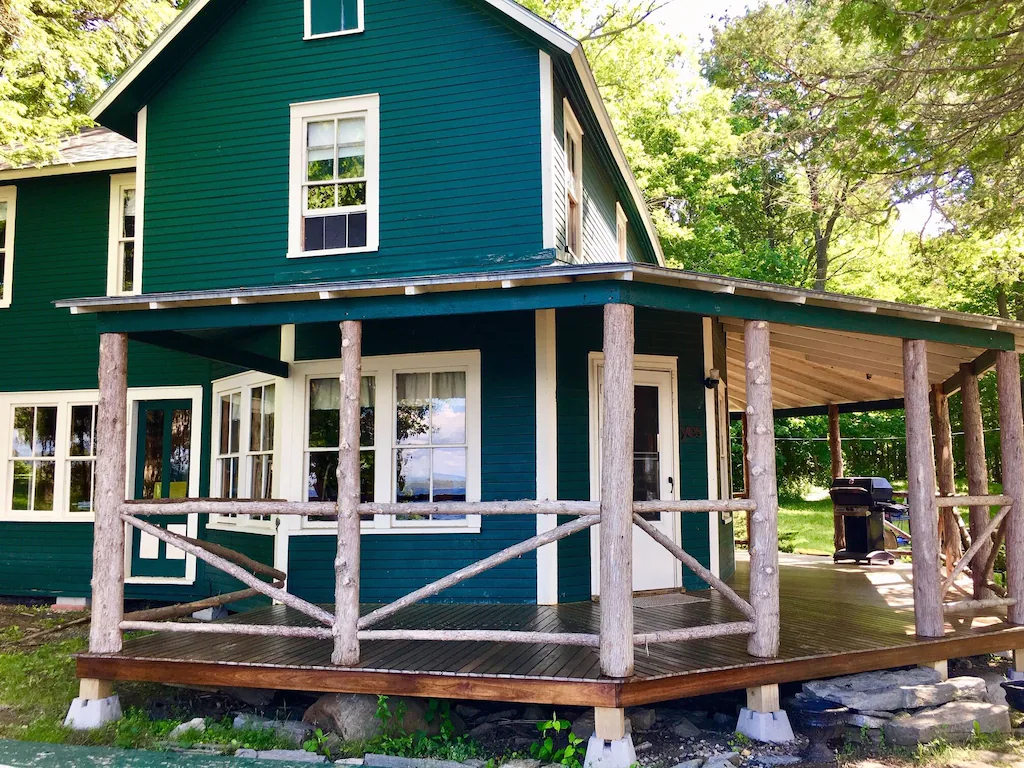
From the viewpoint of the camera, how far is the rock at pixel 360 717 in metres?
6.07

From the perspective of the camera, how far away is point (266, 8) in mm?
9391

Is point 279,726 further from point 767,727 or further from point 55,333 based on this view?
point 55,333

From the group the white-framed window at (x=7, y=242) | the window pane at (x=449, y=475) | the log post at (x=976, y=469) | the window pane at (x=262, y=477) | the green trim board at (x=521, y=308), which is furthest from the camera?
the white-framed window at (x=7, y=242)

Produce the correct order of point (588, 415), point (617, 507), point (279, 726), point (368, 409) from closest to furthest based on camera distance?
point (617, 507)
point (279, 726)
point (588, 415)
point (368, 409)

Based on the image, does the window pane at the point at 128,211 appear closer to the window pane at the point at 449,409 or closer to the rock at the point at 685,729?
the window pane at the point at 449,409

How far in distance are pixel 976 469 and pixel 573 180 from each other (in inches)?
205

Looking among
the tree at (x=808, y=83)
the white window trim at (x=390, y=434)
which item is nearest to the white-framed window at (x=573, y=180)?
the white window trim at (x=390, y=434)

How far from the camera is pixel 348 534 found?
6.07 metres

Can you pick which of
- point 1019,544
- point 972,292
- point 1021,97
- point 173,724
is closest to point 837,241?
point 972,292

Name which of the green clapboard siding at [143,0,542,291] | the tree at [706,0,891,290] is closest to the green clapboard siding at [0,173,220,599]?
the green clapboard siding at [143,0,542,291]

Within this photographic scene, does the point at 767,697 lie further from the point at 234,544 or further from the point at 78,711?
the point at 234,544

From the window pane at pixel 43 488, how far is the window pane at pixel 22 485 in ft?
0.35

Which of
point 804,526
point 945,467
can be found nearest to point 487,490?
point 945,467

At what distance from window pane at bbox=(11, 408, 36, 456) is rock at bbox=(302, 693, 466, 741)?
756cm
